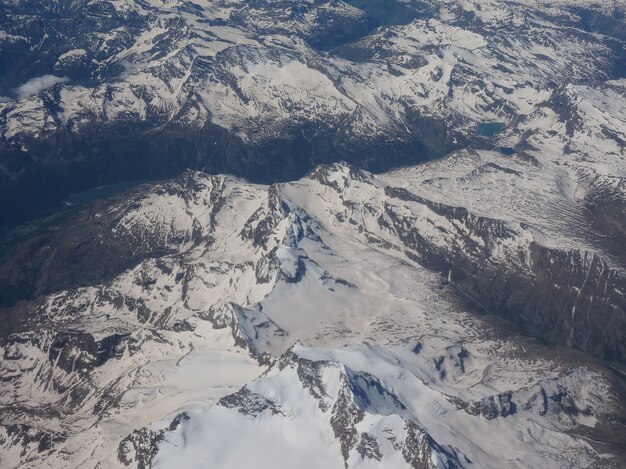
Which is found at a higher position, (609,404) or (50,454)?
(609,404)

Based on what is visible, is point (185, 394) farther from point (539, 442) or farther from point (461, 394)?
point (539, 442)

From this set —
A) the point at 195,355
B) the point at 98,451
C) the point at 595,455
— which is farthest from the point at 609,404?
the point at 98,451

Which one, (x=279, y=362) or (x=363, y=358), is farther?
(x=363, y=358)

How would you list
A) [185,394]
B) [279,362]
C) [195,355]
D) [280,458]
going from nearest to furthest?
[280,458] < [279,362] < [185,394] < [195,355]

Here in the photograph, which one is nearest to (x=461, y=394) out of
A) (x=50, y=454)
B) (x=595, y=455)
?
(x=595, y=455)

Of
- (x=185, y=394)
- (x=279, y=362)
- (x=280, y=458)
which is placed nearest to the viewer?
(x=280, y=458)

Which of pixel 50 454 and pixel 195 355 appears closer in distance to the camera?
pixel 50 454

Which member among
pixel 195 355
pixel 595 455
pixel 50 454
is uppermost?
pixel 595 455

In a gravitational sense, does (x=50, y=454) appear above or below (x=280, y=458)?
below

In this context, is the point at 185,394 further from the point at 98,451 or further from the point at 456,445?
the point at 456,445
